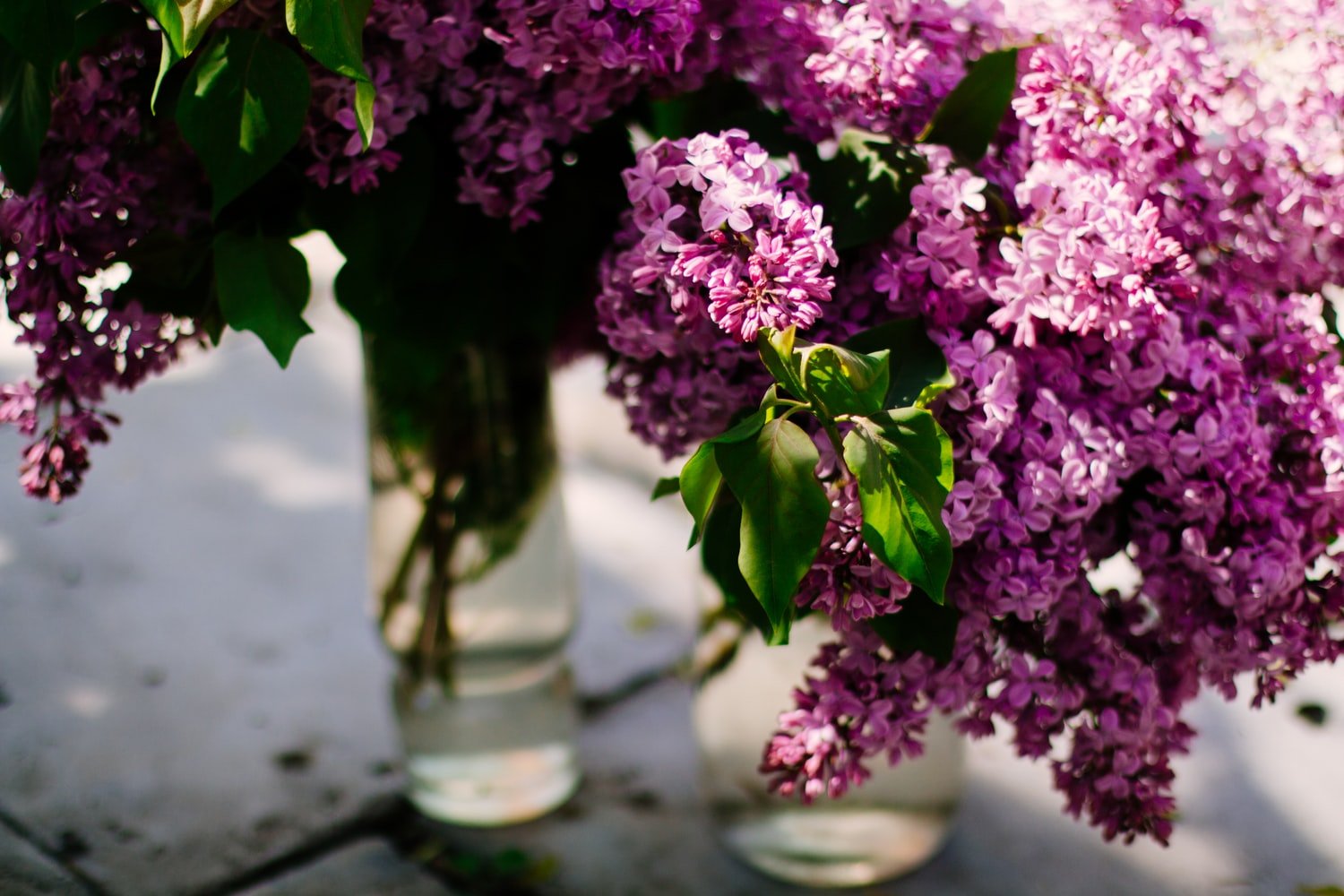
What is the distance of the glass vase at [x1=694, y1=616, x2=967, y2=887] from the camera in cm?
86

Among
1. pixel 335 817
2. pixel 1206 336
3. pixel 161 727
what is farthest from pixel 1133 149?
pixel 161 727

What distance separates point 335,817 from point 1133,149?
0.71m

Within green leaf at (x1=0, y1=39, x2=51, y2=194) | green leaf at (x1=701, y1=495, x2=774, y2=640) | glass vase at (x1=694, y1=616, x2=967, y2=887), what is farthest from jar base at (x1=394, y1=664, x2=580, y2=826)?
green leaf at (x1=0, y1=39, x2=51, y2=194)

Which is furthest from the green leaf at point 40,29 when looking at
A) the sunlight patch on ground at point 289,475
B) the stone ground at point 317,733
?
the sunlight patch on ground at point 289,475

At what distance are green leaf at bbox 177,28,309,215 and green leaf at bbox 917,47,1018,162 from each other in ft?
0.90

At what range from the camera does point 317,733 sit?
109 centimetres

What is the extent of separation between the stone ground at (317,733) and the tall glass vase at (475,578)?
52mm

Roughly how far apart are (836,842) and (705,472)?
1.55ft

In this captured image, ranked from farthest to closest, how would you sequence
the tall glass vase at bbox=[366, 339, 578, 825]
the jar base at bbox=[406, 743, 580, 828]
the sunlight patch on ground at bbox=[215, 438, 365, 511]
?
the sunlight patch on ground at bbox=[215, 438, 365, 511]
the jar base at bbox=[406, 743, 580, 828]
the tall glass vase at bbox=[366, 339, 578, 825]

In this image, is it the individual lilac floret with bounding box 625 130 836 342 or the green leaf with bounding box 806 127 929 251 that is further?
the green leaf with bounding box 806 127 929 251

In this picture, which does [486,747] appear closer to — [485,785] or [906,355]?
[485,785]

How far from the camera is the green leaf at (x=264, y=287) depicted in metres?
0.59

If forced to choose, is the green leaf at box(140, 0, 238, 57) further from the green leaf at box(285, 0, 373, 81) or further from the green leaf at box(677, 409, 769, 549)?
the green leaf at box(677, 409, 769, 549)

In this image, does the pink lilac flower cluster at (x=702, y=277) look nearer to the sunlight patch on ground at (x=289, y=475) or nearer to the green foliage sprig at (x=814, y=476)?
the green foliage sprig at (x=814, y=476)
